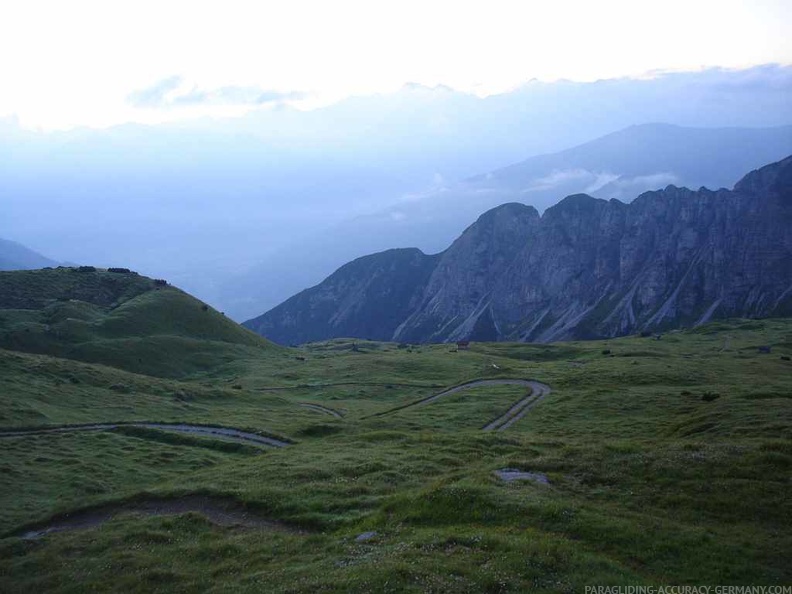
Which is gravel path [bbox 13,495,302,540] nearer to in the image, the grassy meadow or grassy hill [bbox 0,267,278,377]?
the grassy meadow

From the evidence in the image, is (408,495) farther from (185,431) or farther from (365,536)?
(185,431)

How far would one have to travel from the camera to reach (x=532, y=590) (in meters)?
21.6

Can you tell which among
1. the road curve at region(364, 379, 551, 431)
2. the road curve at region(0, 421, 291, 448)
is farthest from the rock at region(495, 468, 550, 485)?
the road curve at region(364, 379, 551, 431)

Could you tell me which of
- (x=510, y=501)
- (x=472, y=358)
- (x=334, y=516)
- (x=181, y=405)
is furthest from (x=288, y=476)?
(x=472, y=358)

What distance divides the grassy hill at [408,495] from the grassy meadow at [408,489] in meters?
0.14

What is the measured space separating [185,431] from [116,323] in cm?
7720

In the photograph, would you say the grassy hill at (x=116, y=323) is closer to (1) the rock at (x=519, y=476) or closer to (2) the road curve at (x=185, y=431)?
(2) the road curve at (x=185, y=431)

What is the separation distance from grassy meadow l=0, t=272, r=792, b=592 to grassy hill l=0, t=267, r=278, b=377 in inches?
1216

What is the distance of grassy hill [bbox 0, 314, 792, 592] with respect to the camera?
24.6m

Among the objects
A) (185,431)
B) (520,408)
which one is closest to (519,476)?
(185,431)

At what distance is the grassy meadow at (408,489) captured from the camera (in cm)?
2478

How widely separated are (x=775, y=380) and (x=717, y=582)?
251 feet

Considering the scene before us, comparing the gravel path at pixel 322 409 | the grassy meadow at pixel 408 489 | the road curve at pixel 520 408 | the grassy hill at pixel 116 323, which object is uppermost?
the grassy hill at pixel 116 323

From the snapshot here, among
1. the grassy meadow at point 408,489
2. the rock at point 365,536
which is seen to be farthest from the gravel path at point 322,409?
the rock at point 365,536
